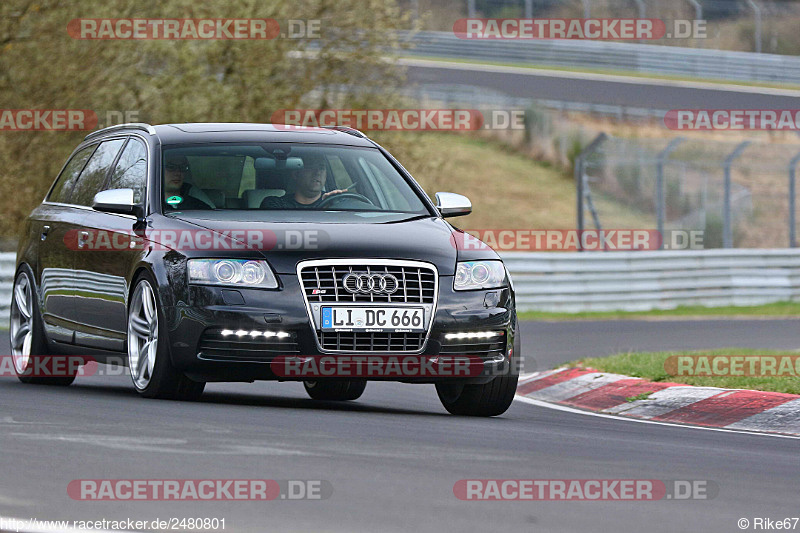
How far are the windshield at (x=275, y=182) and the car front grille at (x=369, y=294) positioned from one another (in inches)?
39.8

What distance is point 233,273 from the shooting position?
9102 millimetres

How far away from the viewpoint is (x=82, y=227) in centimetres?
1077

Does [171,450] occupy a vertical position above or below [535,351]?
above

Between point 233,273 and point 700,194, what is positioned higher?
point 233,273

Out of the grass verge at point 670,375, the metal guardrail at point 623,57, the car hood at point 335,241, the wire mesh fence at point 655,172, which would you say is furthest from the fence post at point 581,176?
the metal guardrail at point 623,57

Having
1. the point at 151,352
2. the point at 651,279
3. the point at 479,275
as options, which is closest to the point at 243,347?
the point at 151,352

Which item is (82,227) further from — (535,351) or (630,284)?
(630,284)

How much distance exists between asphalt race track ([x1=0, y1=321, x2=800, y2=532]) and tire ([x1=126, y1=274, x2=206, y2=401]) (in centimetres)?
14

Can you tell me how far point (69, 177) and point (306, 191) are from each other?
8.02ft

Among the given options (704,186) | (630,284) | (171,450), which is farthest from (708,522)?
(704,186)

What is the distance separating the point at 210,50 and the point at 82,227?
1618 centimetres

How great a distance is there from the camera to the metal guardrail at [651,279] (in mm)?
23375
